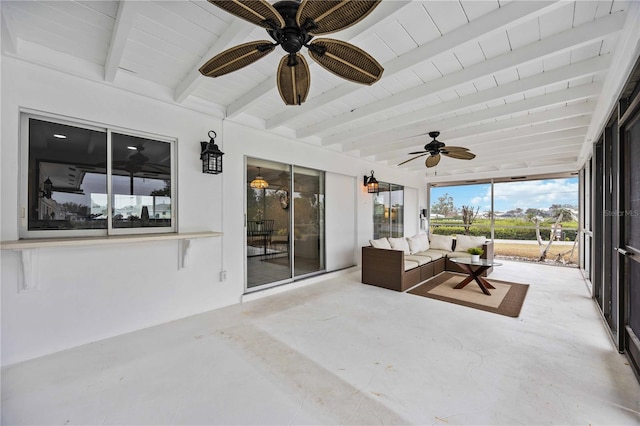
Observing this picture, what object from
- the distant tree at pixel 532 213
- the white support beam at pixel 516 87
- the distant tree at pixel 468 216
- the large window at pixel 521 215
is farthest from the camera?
the distant tree at pixel 468 216

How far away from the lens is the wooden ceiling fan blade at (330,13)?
1.30 m

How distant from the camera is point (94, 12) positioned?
200 cm

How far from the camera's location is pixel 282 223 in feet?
15.2

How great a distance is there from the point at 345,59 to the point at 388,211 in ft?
19.1

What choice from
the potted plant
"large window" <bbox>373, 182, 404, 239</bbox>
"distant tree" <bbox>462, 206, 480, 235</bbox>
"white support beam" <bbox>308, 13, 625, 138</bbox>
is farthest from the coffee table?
"distant tree" <bbox>462, 206, 480, 235</bbox>

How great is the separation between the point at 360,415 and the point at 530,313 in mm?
3069

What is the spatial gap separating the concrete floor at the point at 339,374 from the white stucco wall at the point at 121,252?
232 mm

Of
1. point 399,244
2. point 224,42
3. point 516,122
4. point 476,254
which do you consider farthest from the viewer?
point 399,244

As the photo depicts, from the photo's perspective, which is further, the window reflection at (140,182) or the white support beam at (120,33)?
the window reflection at (140,182)

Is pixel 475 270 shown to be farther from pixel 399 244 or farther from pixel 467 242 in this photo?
pixel 467 242

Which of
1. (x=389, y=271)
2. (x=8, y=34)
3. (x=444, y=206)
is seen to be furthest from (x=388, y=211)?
(x=8, y=34)

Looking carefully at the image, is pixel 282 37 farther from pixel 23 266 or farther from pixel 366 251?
pixel 366 251

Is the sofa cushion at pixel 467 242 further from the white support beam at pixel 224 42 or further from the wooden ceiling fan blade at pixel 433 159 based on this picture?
the white support beam at pixel 224 42

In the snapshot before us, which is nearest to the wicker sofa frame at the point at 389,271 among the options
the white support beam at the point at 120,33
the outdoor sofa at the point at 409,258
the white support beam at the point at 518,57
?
the outdoor sofa at the point at 409,258
